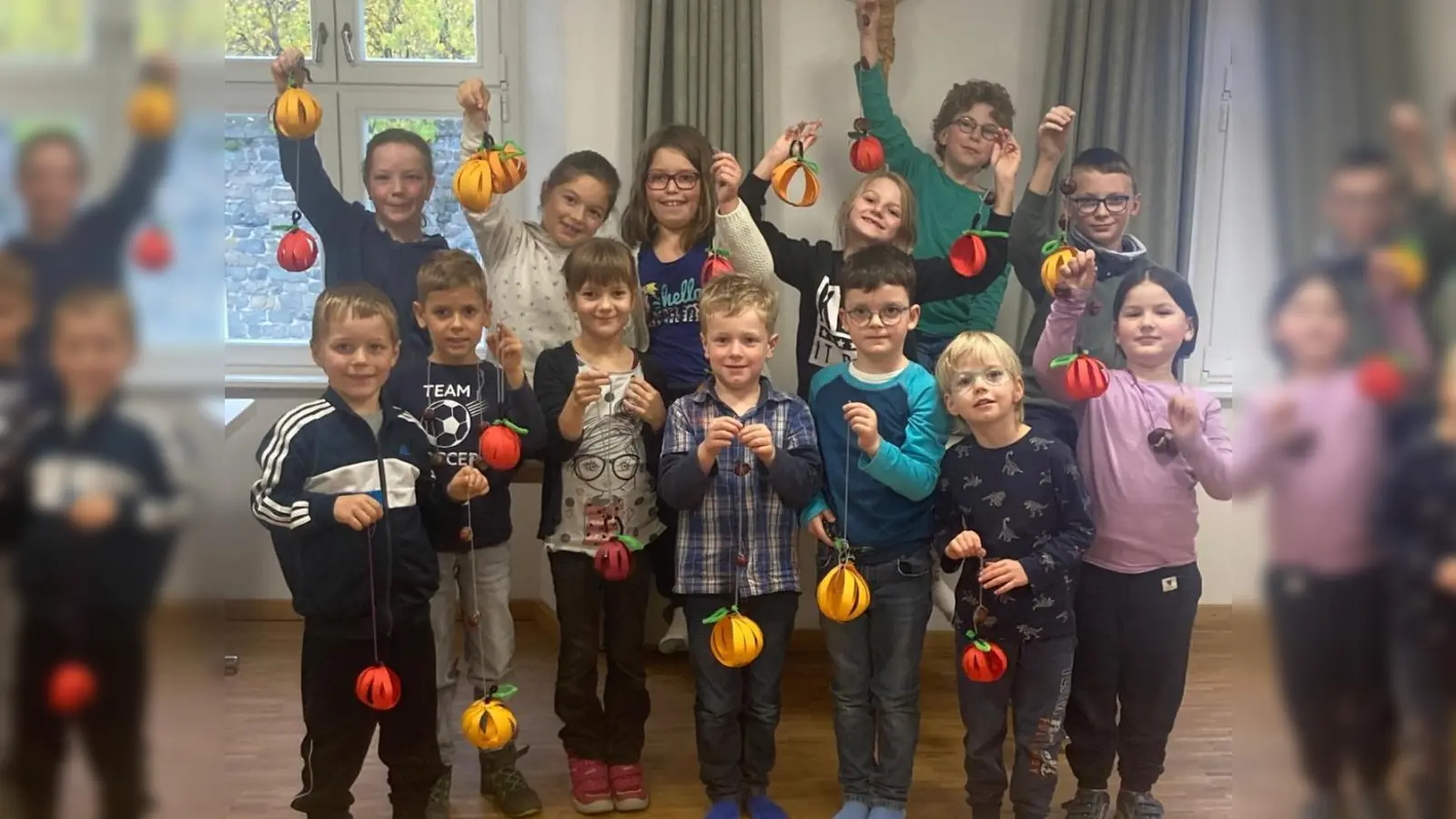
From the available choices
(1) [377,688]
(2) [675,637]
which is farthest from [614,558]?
(2) [675,637]

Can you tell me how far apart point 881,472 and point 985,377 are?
0.76 feet

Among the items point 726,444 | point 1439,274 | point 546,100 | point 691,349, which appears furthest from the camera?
point 546,100

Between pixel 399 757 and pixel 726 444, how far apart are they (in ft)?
2.57

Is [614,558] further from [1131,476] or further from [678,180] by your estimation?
[1131,476]

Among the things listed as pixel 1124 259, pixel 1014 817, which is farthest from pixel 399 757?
pixel 1124 259

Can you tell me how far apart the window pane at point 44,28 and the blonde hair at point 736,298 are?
1.30 metres

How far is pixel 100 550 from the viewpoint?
1.94ft

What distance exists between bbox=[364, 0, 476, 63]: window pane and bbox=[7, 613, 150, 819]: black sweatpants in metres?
2.61

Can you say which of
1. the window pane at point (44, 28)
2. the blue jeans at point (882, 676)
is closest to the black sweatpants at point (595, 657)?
the blue jeans at point (882, 676)

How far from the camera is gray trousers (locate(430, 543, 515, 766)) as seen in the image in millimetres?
1945

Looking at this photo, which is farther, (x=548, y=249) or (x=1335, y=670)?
(x=548, y=249)

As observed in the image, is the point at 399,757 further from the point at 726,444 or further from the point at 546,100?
the point at 546,100

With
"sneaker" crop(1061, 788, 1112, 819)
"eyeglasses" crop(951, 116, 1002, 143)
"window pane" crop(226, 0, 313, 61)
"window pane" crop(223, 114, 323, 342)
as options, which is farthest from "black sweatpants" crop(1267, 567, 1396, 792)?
"window pane" crop(226, 0, 313, 61)

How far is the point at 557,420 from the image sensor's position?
1.91m
